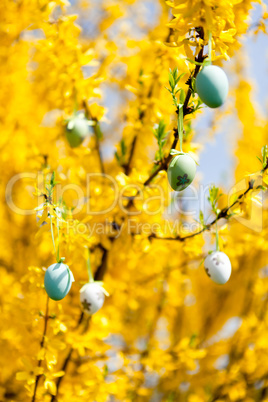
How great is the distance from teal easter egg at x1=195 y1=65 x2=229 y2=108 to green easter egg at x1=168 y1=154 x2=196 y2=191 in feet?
0.58

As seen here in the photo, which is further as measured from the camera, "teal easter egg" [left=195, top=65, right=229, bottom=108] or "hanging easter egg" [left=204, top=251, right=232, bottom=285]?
"hanging easter egg" [left=204, top=251, right=232, bottom=285]

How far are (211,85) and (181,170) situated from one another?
24 cm

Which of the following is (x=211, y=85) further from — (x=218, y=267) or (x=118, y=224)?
(x=118, y=224)

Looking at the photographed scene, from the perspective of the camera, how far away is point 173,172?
3.46ft

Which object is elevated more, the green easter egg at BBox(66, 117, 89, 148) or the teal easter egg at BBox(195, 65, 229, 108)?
the green easter egg at BBox(66, 117, 89, 148)

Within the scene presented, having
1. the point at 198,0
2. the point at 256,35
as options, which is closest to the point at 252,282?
the point at 256,35

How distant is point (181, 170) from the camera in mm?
1043

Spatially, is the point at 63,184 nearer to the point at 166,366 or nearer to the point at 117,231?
the point at 117,231

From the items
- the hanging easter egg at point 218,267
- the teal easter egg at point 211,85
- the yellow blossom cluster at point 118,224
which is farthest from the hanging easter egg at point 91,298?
the teal easter egg at point 211,85

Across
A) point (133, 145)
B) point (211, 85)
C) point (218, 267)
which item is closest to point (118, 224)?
point (133, 145)

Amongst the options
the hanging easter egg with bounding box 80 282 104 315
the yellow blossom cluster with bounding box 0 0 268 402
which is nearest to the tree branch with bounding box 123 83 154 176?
the yellow blossom cluster with bounding box 0 0 268 402

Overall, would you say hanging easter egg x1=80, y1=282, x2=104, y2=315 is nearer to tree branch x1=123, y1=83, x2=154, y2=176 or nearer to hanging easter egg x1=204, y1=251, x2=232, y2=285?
hanging easter egg x1=204, y1=251, x2=232, y2=285

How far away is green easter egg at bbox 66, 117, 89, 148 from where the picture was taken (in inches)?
64.9

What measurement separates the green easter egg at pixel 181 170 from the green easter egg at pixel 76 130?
0.72m
